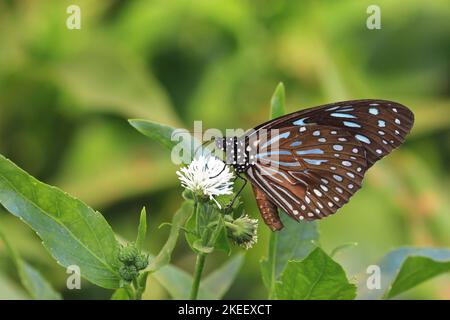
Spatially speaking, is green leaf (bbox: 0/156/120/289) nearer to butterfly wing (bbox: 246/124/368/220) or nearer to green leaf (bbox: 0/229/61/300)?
green leaf (bbox: 0/229/61/300)

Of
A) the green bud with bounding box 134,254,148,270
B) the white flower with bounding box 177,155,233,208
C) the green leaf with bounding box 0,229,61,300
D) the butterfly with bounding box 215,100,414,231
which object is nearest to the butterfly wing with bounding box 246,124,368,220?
the butterfly with bounding box 215,100,414,231

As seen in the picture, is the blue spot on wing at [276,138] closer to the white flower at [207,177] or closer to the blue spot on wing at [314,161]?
the blue spot on wing at [314,161]

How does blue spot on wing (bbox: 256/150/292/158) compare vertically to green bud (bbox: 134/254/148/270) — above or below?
above

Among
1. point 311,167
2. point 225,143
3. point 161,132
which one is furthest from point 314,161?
point 161,132

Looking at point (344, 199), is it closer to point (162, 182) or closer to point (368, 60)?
point (162, 182)

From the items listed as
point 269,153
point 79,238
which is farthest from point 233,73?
point 79,238

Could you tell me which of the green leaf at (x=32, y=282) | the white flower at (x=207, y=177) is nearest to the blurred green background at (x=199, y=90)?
the green leaf at (x=32, y=282)

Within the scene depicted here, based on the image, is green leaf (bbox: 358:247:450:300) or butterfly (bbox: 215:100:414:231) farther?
butterfly (bbox: 215:100:414:231)

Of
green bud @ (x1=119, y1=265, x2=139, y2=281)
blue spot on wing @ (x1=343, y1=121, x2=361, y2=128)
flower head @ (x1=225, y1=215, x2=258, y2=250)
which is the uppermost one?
blue spot on wing @ (x1=343, y1=121, x2=361, y2=128)
